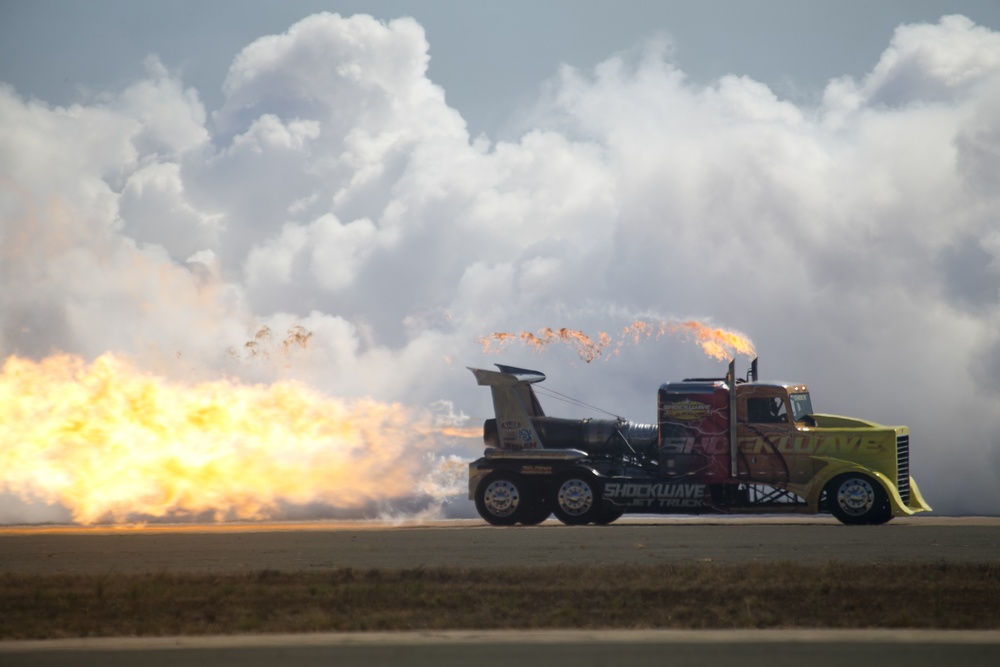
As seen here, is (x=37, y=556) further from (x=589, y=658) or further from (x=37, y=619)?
(x=589, y=658)

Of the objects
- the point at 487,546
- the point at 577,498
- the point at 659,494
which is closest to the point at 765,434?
the point at 659,494

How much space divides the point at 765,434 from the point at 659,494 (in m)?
3.53

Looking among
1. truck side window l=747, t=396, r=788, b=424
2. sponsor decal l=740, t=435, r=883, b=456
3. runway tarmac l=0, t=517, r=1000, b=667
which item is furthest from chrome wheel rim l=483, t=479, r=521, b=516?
truck side window l=747, t=396, r=788, b=424

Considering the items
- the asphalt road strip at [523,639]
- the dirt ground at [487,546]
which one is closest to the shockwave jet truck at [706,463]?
the dirt ground at [487,546]

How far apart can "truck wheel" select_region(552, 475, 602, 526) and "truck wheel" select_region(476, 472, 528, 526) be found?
1148mm

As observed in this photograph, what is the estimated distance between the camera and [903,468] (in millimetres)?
33625

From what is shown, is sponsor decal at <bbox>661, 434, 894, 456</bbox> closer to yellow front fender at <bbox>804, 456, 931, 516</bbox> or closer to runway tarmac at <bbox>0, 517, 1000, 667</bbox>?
yellow front fender at <bbox>804, 456, 931, 516</bbox>

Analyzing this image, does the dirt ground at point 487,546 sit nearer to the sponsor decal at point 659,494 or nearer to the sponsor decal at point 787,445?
the sponsor decal at point 659,494

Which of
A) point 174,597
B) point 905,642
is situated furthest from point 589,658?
point 174,597

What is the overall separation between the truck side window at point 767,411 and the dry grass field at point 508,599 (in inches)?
443

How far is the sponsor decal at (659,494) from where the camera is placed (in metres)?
33.7

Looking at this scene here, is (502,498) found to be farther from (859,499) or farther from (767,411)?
(859,499)

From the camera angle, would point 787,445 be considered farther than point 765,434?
No

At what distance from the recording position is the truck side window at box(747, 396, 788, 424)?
33719 millimetres
